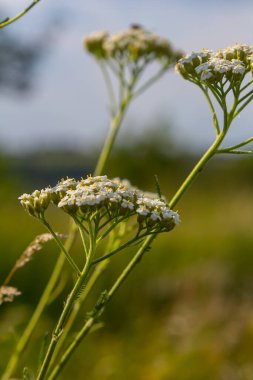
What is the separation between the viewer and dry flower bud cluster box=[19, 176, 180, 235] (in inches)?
94.0

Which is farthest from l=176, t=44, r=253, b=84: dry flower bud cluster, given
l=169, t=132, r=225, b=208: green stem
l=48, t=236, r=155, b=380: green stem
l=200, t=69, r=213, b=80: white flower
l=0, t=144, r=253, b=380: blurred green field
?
l=0, t=144, r=253, b=380: blurred green field

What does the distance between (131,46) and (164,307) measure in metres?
7.25

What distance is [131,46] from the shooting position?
4.77 metres

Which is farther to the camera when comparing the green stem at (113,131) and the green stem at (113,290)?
the green stem at (113,131)

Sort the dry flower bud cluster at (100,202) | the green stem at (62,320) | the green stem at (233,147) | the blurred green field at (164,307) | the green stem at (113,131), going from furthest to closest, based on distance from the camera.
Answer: the blurred green field at (164,307), the green stem at (113,131), the green stem at (233,147), the dry flower bud cluster at (100,202), the green stem at (62,320)

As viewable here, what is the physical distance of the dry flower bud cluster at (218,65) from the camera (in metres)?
2.64

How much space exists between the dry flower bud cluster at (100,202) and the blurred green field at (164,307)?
99 cm

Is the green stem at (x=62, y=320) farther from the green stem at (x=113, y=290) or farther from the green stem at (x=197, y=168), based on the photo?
the green stem at (x=197, y=168)

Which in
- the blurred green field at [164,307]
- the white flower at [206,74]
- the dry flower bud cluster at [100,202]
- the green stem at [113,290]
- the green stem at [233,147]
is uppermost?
the white flower at [206,74]

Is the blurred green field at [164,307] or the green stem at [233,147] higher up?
the green stem at [233,147]

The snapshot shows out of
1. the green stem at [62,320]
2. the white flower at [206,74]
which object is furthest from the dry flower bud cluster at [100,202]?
the white flower at [206,74]

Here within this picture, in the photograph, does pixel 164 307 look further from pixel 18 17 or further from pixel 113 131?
pixel 18 17

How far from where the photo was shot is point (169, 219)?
8.00 ft

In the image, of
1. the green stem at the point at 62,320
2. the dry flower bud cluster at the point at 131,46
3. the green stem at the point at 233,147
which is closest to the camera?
the green stem at the point at 62,320
